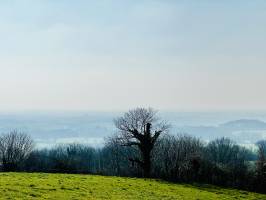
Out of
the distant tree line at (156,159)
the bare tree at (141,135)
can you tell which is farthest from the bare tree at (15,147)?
the bare tree at (141,135)

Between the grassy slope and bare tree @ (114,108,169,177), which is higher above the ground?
bare tree @ (114,108,169,177)

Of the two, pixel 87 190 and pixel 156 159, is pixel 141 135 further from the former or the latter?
pixel 156 159

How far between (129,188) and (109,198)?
745 centimetres

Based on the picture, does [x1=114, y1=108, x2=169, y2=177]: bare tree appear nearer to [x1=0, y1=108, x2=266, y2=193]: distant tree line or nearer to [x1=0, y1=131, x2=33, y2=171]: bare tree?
[x1=0, y1=108, x2=266, y2=193]: distant tree line

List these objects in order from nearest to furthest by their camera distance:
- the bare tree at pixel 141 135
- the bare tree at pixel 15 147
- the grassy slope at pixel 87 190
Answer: the grassy slope at pixel 87 190
the bare tree at pixel 141 135
the bare tree at pixel 15 147

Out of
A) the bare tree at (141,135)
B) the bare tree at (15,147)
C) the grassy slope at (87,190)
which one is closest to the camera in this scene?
the grassy slope at (87,190)

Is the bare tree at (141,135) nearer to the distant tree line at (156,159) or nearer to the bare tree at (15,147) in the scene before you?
the distant tree line at (156,159)

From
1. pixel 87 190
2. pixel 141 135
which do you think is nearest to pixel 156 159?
pixel 141 135

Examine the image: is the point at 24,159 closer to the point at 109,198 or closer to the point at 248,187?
the point at 248,187

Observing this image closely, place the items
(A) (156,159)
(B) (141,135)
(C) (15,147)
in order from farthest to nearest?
(C) (15,147)
(A) (156,159)
(B) (141,135)

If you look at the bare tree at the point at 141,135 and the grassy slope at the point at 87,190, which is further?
the bare tree at the point at 141,135

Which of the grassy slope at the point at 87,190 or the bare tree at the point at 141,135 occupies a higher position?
the bare tree at the point at 141,135

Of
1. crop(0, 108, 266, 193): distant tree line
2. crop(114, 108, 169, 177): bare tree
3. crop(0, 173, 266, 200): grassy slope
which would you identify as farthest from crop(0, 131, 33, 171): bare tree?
crop(0, 173, 266, 200): grassy slope

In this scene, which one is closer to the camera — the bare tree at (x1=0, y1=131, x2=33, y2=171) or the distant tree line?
the distant tree line
